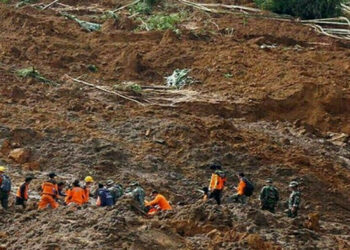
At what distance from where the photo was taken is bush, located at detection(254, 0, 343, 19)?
26250 mm

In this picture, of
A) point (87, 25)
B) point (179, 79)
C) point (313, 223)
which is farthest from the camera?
point (87, 25)

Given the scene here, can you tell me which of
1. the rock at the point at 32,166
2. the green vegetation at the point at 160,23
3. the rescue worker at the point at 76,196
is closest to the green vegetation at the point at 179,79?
the green vegetation at the point at 160,23

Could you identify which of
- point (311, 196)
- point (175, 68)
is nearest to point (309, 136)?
point (311, 196)

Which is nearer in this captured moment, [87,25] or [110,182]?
[110,182]

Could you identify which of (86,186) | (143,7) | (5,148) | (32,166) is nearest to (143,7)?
(143,7)

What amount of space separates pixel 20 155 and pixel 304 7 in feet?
41.3

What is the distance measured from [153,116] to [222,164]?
2320 mm

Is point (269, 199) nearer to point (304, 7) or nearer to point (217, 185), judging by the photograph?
point (217, 185)

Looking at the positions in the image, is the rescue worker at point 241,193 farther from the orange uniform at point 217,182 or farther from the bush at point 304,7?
the bush at point 304,7

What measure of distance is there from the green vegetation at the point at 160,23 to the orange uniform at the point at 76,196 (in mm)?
11151

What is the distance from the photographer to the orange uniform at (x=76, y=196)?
13125 millimetres

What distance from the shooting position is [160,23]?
2459 centimetres

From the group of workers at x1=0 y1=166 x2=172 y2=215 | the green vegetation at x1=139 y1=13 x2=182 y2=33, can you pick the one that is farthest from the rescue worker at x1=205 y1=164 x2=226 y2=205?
the green vegetation at x1=139 y1=13 x2=182 y2=33

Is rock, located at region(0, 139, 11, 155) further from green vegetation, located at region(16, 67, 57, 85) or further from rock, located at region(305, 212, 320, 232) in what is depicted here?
rock, located at region(305, 212, 320, 232)
